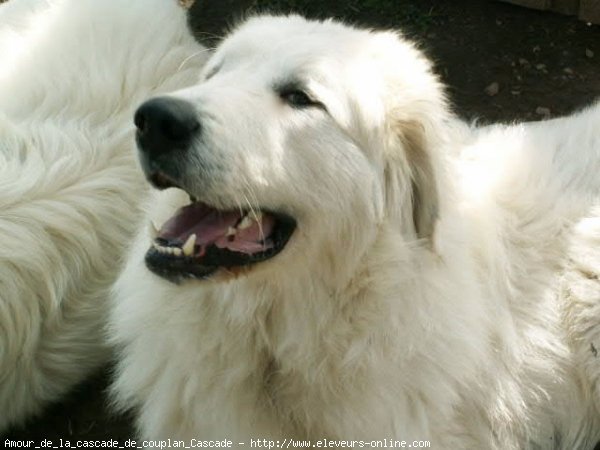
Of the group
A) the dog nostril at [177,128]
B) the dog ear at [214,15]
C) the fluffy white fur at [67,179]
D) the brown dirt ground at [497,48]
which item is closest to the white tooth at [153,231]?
the dog nostril at [177,128]

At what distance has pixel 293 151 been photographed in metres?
2.47

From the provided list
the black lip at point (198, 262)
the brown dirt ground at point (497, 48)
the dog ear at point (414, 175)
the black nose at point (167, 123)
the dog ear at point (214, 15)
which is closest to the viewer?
the black nose at point (167, 123)

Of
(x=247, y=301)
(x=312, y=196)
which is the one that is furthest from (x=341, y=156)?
→ (x=247, y=301)

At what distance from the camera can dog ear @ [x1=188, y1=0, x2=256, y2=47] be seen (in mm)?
5785

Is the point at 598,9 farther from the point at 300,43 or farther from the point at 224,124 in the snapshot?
the point at 224,124

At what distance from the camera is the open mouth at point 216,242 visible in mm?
2438

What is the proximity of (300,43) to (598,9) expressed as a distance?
3489 mm

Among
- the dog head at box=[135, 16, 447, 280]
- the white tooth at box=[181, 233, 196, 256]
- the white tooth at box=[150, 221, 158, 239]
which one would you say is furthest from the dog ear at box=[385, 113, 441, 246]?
the white tooth at box=[150, 221, 158, 239]

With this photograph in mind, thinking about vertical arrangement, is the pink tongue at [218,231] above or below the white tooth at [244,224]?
below

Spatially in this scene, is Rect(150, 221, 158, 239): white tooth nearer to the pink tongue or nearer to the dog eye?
the pink tongue

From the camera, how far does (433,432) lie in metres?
2.91

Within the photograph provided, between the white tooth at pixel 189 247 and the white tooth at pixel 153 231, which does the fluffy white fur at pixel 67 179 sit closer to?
the white tooth at pixel 153 231

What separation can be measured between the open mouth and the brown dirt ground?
3051 mm

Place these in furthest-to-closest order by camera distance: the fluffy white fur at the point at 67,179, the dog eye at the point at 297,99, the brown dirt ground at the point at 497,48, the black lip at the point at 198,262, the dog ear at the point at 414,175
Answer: the brown dirt ground at the point at 497,48 → the fluffy white fur at the point at 67,179 → the dog ear at the point at 414,175 → the dog eye at the point at 297,99 → the black lip at the point at 198,262
